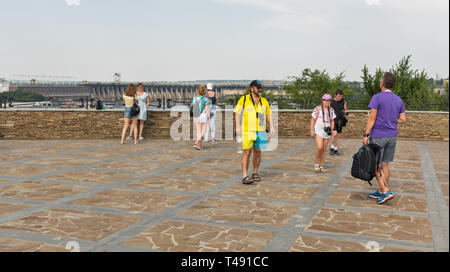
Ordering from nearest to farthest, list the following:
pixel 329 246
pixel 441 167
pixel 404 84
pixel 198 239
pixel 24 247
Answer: pixel 24 247, pixel 329 246, pixel 198 239, pixel 441 167, pixel 404 84

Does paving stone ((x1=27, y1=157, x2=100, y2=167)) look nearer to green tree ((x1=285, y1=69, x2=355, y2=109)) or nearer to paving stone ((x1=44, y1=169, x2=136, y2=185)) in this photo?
paving stone ((x1=44, y1=169, x2=136, y2=185))

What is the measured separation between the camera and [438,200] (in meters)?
6.26

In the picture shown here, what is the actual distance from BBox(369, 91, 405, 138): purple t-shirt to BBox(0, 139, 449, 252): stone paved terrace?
105 cm

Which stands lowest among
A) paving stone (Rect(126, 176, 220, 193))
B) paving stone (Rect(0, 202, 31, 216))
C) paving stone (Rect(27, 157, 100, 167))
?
paving stone (Rect(126, 176, 220, 193))

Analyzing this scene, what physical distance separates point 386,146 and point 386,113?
0.46m

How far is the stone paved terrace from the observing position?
4.39 metres

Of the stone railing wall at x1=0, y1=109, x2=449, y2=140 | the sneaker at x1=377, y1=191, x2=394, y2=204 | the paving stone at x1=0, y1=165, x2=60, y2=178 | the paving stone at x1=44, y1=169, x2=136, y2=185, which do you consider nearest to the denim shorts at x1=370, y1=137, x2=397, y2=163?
the sneaker at x1=377, y1=191, x2=394, y2=204

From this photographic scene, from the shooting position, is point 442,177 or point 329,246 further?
point 442,177

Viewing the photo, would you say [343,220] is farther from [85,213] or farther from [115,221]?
[85,213]

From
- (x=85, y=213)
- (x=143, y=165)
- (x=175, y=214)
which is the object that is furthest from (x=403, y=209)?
(x=143, y=165)

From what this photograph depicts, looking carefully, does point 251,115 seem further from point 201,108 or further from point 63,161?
point 63,161


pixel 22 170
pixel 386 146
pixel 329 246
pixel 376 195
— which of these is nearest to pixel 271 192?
pixel 376 195

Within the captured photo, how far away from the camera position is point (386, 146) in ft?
19.1

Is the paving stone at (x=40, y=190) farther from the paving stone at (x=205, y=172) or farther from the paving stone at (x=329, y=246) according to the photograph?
the paving stone at (x=329, y=246)
